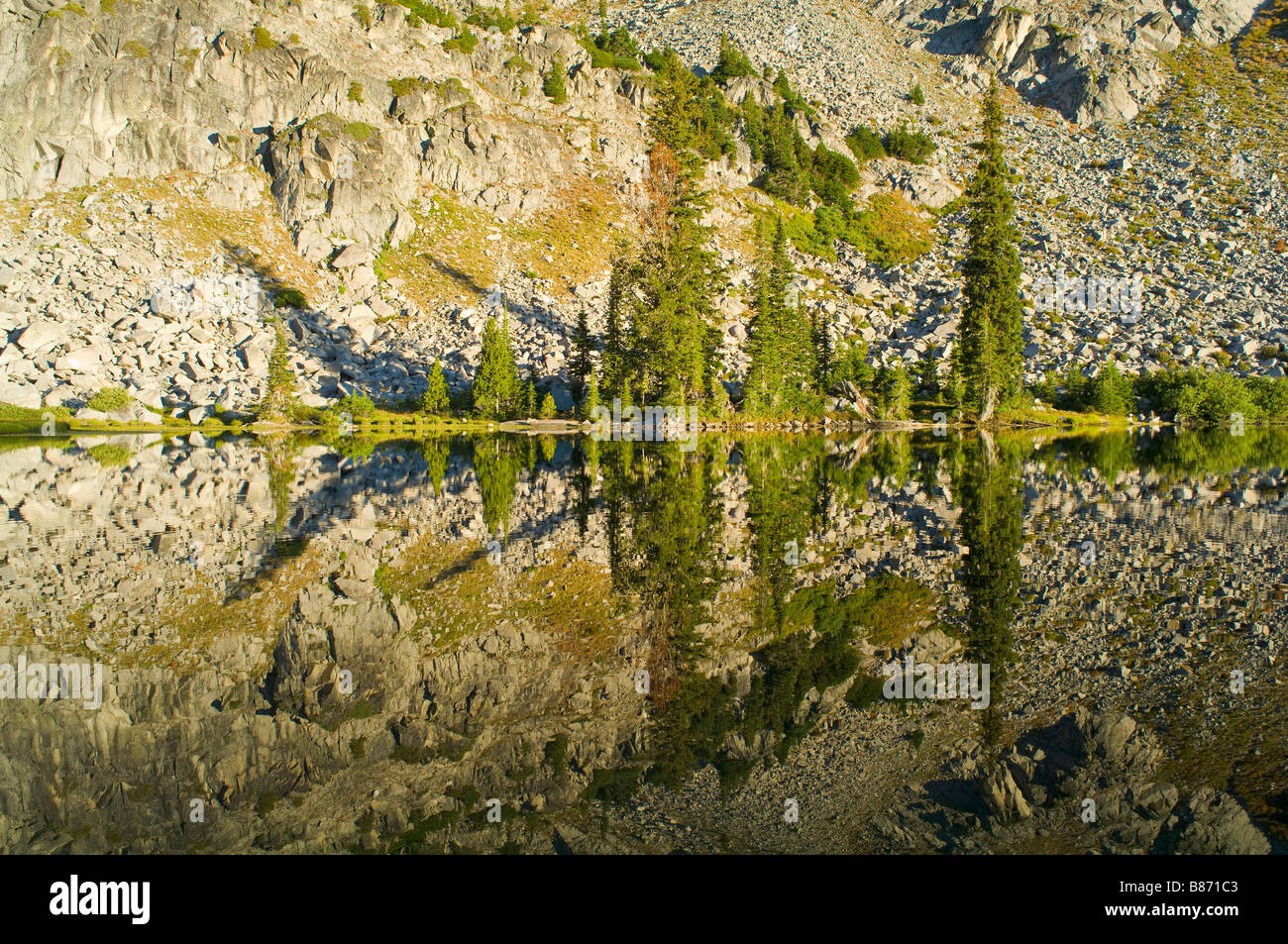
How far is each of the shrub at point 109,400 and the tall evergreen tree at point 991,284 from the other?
231 ft

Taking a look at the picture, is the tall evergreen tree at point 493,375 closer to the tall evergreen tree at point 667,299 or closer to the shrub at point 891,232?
the tall evergreen tree at point 667,299

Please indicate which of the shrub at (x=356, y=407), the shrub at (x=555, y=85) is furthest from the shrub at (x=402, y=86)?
the shrub at (x=356, y=407)

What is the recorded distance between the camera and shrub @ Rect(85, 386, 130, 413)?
2379 inches

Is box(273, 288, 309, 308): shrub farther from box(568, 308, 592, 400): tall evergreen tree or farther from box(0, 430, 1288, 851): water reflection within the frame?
box(0, 430, 1288, 851): water reflection

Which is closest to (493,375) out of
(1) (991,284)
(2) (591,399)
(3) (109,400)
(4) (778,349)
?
(2) (591,399)

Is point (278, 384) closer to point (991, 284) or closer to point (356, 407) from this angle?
point (356, 407)

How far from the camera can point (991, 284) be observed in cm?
5906

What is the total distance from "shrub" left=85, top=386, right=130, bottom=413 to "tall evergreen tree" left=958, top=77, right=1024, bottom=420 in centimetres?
7042

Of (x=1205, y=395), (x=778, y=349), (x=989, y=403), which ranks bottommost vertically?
(x=989, y=403)

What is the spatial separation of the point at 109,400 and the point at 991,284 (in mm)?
73497

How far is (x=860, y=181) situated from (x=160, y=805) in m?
128

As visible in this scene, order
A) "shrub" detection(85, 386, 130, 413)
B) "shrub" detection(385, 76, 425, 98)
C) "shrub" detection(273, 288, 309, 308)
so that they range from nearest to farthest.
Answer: "shrub" detection(85, 386, 130, 413) < "shrub" detection(273, 288, 309, 308) < "shrub" detection(385, 76, 425, 98)

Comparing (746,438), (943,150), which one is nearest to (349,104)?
(746,438)

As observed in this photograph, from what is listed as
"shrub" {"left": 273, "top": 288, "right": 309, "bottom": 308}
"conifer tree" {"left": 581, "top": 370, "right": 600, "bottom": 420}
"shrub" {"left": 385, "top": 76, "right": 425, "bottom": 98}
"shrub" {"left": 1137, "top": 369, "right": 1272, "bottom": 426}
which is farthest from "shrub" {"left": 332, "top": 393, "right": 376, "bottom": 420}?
"shrub" {"left": 1137, "top": 369, "right": 1272, "bottom": 426}
